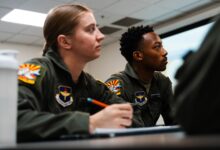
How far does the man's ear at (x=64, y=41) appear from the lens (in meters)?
1.38

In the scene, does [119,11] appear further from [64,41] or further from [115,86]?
[64,41]

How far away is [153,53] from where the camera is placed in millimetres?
2328

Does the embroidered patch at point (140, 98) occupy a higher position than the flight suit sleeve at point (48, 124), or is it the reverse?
the embroidered patch at point (140, 98)

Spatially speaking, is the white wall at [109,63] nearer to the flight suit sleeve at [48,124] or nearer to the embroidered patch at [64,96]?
the embroidered patch at [64,96]

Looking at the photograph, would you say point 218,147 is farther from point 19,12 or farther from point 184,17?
point 184,17

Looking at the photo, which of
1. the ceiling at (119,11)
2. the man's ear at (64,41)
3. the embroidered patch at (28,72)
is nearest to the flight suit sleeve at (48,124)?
the embroidered patch at (28,72)

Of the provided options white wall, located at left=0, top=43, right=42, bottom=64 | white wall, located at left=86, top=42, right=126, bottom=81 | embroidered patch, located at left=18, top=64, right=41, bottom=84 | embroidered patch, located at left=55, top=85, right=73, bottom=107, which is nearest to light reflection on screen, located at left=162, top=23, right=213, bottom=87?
white wall, located at left=86, top=42, right=126, bottom=81

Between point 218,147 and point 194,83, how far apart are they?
20 centimetres

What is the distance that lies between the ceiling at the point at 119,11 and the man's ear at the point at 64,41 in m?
2.94

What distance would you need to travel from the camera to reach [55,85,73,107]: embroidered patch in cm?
123

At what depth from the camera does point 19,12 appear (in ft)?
15.2

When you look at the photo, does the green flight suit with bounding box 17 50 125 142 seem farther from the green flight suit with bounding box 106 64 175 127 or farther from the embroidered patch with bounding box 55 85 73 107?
the green flight suit with bounding box 106 64 175 127

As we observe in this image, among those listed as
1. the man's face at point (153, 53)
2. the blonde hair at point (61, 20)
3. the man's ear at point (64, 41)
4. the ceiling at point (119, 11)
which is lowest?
the man's ear at point (64, 41)

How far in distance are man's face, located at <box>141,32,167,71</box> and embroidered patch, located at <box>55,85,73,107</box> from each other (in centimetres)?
111
